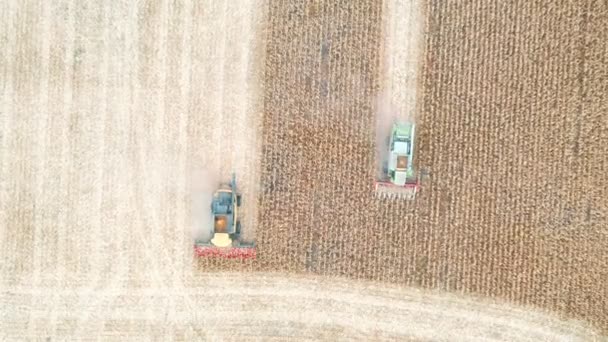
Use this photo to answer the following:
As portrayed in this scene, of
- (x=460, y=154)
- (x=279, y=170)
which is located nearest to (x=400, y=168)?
(x=460, y=154)

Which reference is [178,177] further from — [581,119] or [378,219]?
[581,119]

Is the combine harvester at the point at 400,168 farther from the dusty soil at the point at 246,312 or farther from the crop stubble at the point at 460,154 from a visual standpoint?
the dusty soil at the point at 246,312

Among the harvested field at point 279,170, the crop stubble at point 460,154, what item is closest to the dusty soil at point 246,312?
the harvested field at point 279,170

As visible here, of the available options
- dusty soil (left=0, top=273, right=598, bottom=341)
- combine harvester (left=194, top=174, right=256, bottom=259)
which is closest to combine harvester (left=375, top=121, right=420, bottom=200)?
dusty soil (left=0, top=273, right=598, bottom=341)

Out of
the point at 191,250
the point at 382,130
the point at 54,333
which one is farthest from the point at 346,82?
the point at 54,333

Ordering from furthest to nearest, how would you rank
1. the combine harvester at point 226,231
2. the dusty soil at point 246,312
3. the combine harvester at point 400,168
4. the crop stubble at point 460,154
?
the dusty soil at point 246,312 → the crop stubble at point 460,154 → the combine harvester at point 226,231 → the combine harvester at point 400,168

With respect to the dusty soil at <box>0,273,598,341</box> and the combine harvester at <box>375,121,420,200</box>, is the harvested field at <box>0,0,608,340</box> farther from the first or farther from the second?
the combine harvester at <box>375,121,420,200</box>

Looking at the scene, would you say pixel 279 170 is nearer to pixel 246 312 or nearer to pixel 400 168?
pixel 400 168
